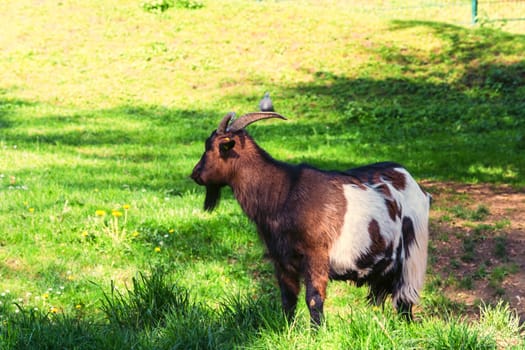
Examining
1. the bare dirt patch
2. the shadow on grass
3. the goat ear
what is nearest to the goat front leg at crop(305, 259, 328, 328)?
the shadow on grass

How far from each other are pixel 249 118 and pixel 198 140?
325 inches

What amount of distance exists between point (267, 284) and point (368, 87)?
1121cm

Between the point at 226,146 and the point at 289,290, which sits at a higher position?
the point at 226,146

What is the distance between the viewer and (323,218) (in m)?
5.14

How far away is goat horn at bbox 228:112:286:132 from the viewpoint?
5229 mm

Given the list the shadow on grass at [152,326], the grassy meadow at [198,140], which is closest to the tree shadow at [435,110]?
the grassy meadow at [198,140]

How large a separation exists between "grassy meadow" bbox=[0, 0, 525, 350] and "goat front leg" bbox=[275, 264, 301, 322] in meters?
0.21

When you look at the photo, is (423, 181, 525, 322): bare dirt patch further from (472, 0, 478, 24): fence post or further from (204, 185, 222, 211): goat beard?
(472, 0, 478, 24): fence post

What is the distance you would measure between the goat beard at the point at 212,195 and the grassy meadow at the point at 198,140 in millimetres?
607

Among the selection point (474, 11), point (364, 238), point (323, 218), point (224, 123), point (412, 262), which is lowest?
point (412, 262)

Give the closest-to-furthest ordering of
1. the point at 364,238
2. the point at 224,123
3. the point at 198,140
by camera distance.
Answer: the point at 364,238, the point at 224,123, the point at 198,140

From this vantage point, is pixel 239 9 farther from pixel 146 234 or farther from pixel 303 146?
pixel 146 234

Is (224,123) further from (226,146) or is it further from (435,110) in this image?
(435,110)

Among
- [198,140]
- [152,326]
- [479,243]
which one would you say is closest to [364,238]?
[152,326]
